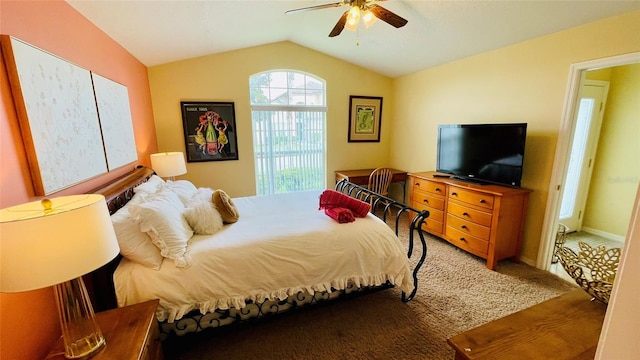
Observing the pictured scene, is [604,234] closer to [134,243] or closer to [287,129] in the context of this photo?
[287,129]

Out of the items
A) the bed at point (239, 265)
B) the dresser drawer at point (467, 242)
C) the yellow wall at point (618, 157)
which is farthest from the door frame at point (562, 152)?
the bed at point (239, 265)

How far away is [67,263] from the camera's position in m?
0.84

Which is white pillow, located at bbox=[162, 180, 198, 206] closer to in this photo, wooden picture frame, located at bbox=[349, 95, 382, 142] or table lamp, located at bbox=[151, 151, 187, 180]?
table lamp, located at bbox=[151, 151, 187, 180]

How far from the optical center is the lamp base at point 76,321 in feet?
3.26

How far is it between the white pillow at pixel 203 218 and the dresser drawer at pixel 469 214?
2553 mm

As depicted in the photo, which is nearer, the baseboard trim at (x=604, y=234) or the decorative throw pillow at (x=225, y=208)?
the decorative throw pillow at (x=225, y=208)

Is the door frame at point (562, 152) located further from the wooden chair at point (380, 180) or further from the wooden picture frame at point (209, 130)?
the wooden picture frame at point (209, 130)

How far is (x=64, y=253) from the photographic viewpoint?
836 millimetres

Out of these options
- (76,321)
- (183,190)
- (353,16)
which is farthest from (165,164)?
(353,16)

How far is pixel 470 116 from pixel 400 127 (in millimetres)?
1370

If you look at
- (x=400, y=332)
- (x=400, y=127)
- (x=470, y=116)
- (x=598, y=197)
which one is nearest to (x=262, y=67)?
(x=400, y=127)

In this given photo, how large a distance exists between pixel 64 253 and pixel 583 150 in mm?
4813

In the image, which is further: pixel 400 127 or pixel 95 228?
pixel 400 127

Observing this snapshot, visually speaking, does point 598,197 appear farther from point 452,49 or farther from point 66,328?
point 66,328
